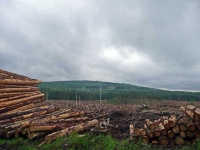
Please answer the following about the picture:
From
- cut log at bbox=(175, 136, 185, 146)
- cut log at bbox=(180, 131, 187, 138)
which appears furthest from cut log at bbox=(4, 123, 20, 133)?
cut log at bbox=(180, 131, 187, 138)

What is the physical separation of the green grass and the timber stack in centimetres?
41

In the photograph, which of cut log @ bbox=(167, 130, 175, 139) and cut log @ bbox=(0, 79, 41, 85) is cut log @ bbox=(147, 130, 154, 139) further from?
cut log @ bbox=(0, 79, 41, 85)

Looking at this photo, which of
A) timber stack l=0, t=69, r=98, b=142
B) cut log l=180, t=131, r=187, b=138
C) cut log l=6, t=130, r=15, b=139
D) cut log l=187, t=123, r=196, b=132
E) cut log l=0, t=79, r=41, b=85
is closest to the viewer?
cut log l=187, t=123, r=196, b=132

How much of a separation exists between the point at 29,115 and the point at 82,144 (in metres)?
4.26

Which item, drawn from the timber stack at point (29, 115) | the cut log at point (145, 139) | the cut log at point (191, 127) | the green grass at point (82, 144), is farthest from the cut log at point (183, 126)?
the timber stack at point (29, 115)

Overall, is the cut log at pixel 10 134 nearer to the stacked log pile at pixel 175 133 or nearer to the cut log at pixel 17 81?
the cut log at pixel 17 81

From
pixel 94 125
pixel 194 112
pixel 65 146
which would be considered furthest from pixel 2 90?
pixel 194 112

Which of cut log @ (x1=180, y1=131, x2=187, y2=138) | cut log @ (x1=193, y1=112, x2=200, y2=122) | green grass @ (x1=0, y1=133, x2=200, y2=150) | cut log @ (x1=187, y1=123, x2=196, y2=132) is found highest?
cut log @ (x1=193, y1=112, x2=200, y2=122)

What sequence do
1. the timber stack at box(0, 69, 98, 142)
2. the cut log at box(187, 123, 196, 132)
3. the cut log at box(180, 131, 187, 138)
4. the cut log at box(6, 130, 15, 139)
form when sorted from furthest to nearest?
the cut log at box(6, 130, 15, 139), the timber stack at box(0, 69, 98, 142), the cut log at box(180, 131, 187, 138), the cut log at box(187, 123, 196, 132)

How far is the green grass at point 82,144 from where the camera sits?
7934 mm

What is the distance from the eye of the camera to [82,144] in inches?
329

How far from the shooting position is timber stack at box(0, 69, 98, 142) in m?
9.55

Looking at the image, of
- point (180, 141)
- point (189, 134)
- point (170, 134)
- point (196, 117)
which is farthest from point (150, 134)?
point (196, 117)

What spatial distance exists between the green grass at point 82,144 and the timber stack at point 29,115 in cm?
41
